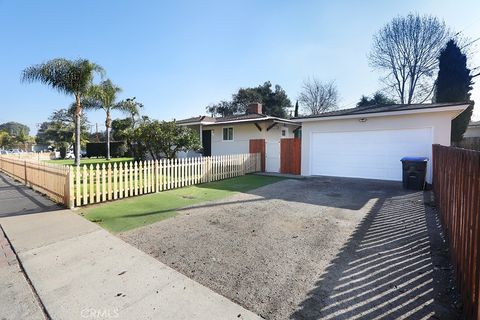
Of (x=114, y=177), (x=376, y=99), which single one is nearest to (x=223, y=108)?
(x=376, y=99)

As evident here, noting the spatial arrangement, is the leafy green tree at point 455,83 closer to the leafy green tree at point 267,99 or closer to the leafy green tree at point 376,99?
the leafy green tree at point 376,99

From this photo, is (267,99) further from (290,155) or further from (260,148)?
(290,155)

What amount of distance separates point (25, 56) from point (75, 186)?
14.5m

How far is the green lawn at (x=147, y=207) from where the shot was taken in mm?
5527

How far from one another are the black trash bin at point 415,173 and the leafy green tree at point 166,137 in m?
8.93

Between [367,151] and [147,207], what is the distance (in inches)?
383

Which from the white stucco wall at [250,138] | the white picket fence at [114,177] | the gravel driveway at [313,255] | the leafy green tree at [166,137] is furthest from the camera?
the white stucco wall at [250,138]

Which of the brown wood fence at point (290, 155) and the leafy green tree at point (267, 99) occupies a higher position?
the leafy green tree at point (267, 99)

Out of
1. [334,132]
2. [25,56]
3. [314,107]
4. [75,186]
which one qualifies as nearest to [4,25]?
[25,56]

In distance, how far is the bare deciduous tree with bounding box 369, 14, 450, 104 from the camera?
77.0 ft

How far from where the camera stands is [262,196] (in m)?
8.24

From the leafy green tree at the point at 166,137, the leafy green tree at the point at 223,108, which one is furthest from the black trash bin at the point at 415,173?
the leafy green tree at the point at 223,108

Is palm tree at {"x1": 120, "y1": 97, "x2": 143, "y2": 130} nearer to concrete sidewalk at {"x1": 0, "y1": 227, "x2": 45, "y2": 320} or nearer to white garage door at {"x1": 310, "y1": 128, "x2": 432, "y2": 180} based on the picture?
white garage door at {"x1": 310, "y1": 128, "x2": 432, "y2": 180}

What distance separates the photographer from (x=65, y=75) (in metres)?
14.9
